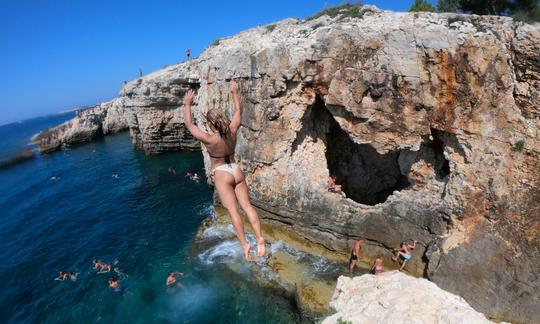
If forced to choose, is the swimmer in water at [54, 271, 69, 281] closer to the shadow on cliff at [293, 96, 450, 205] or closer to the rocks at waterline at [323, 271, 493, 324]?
the rocks at waterline at [323, 271, 493, 324]

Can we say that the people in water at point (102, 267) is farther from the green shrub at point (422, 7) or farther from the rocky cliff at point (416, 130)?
the green shrub at point (422, 7)

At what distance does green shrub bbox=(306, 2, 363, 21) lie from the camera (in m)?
13.7

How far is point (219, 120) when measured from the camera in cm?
582

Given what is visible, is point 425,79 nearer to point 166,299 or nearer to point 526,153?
point 526,153

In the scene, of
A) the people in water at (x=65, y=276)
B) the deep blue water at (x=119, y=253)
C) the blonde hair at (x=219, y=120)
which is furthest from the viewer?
the people in water at (x=65, y=276)

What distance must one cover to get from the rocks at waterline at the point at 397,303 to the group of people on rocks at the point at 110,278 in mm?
7293

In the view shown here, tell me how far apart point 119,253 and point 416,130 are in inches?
609

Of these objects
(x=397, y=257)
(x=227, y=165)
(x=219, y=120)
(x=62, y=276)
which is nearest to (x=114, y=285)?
(x=62, y=276)

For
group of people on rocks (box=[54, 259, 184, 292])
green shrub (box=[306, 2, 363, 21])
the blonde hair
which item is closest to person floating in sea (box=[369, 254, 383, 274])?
group of people on rocks (box=[54, 259, 184, 292])

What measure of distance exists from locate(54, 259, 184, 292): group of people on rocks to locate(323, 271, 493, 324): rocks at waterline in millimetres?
7293

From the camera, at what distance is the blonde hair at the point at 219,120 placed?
229 inches

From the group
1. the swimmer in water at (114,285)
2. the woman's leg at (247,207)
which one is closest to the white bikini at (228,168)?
the woman's leg at (247,207)

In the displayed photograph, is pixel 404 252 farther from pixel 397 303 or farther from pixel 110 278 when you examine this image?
pixel 110 278

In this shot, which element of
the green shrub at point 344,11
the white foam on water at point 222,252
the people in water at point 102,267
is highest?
the green shrub at point 344,11
